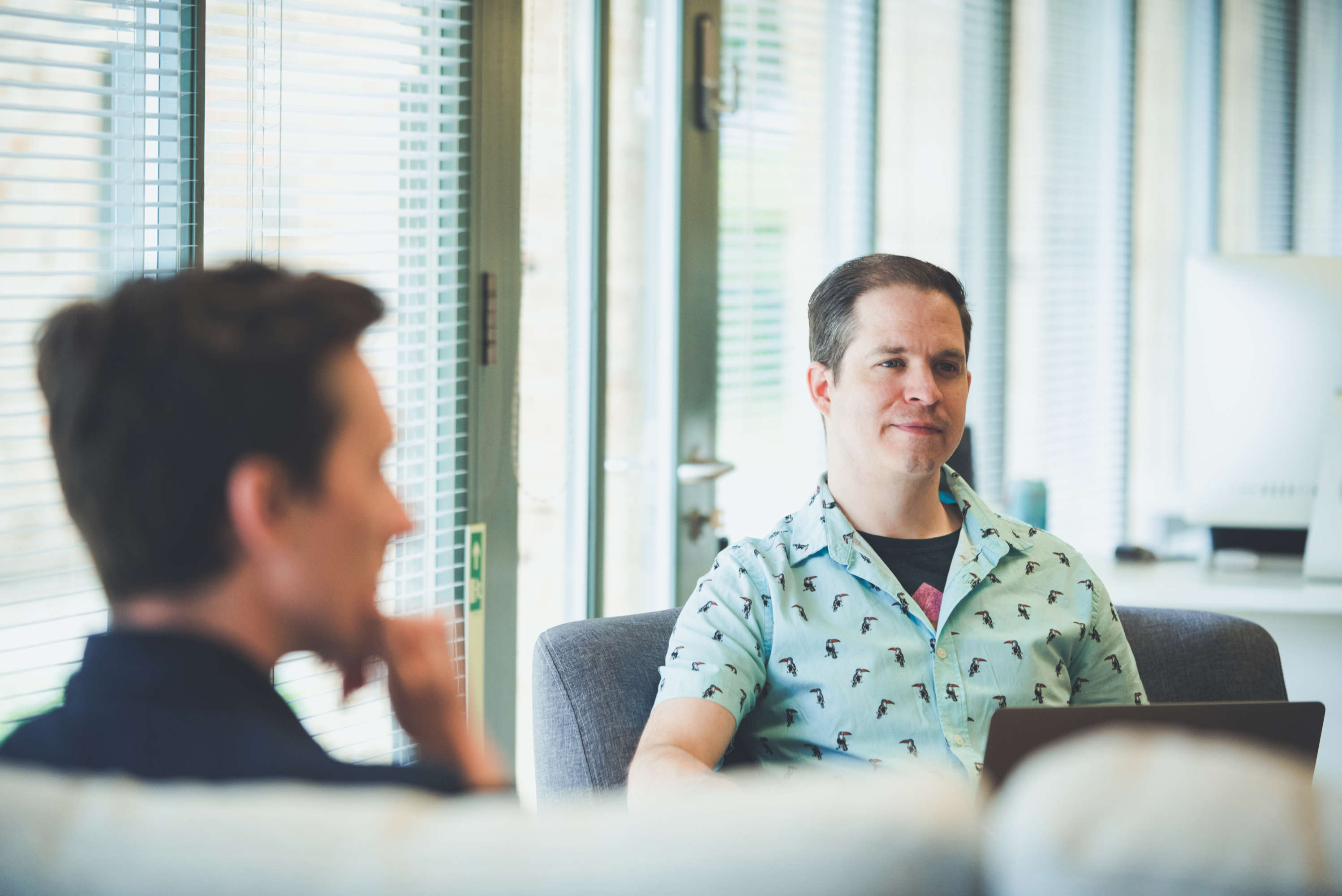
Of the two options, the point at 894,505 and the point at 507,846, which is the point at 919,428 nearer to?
the point at 894,505

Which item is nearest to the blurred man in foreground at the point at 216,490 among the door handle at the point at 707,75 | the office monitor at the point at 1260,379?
the door handle at the point at 707,75

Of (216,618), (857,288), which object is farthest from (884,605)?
(216,618)

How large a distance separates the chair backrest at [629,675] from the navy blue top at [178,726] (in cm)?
84

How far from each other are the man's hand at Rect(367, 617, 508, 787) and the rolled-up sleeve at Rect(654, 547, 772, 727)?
0.64m

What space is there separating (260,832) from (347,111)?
5.60 ft

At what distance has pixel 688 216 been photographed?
2631mm

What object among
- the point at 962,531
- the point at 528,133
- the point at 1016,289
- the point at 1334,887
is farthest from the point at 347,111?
the point at 1016,289

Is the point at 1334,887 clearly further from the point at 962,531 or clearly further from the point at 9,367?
the point at 9,367

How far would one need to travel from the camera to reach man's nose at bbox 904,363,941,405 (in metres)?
1.54

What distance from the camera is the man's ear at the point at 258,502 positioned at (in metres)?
0.55

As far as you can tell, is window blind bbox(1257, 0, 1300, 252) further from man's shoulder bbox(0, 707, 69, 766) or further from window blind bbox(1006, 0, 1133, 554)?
man's shoulder bbox(0, 707, 69, 766)

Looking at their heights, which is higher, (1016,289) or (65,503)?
(1016,289)

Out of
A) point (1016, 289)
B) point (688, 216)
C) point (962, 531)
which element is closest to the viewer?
point (962, 531)

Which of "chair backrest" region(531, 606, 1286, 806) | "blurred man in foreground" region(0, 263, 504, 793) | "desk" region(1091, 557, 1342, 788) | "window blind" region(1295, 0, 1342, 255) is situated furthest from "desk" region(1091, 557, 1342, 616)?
"window blind" region(1295, 0, 1342, 255)
